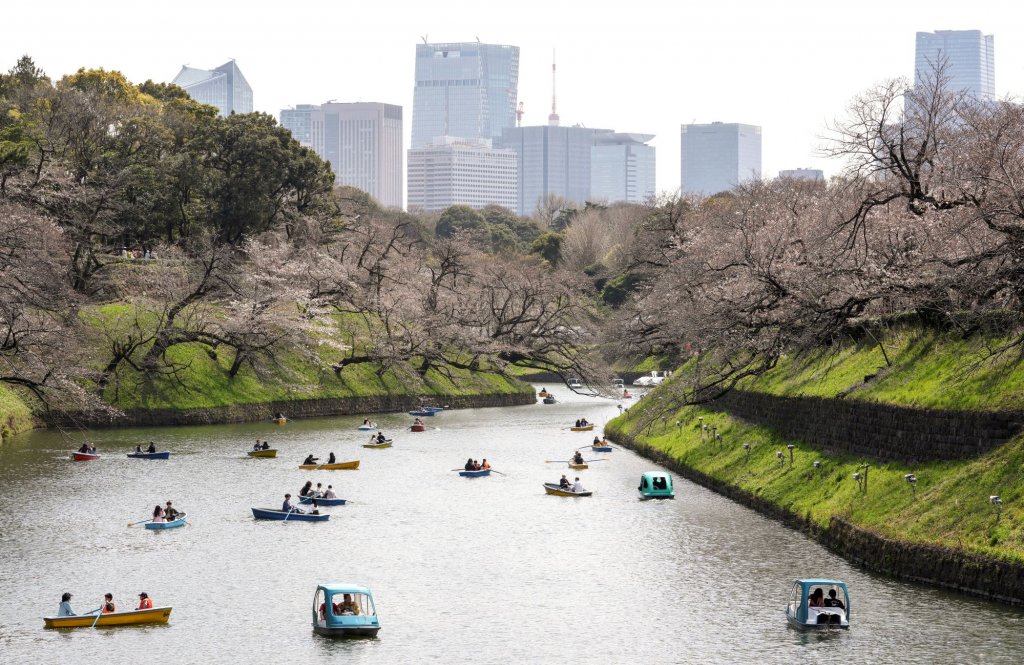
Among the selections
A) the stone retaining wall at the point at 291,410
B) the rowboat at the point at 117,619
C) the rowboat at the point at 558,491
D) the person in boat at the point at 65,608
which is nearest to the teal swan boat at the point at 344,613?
the rowboat at the point at 117,619

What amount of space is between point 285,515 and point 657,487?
16.2 meters

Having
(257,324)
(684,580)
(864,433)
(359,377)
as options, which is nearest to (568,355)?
(359,377)

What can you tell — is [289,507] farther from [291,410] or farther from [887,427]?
[291,410]

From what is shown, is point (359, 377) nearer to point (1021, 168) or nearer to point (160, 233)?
point (160, 233)

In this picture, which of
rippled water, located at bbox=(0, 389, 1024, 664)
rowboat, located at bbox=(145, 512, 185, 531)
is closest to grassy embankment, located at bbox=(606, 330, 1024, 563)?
rippled water, located at bbox=(0, 389, 1024, 664)

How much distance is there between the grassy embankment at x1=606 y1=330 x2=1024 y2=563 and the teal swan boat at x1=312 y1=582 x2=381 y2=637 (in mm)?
16056

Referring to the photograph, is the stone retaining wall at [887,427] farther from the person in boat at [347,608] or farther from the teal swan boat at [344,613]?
the person in boat at [347,608]

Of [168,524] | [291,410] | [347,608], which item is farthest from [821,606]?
[291,410]

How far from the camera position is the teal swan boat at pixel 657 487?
53.2 meters

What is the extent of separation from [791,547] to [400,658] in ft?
53.9

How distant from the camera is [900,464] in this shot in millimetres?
41625

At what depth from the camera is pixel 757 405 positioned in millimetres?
58281

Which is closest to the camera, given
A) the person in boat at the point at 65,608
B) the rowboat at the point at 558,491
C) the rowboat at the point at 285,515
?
the person in boat at the point at 65,608

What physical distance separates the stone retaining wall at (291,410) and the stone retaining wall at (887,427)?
38.7m
